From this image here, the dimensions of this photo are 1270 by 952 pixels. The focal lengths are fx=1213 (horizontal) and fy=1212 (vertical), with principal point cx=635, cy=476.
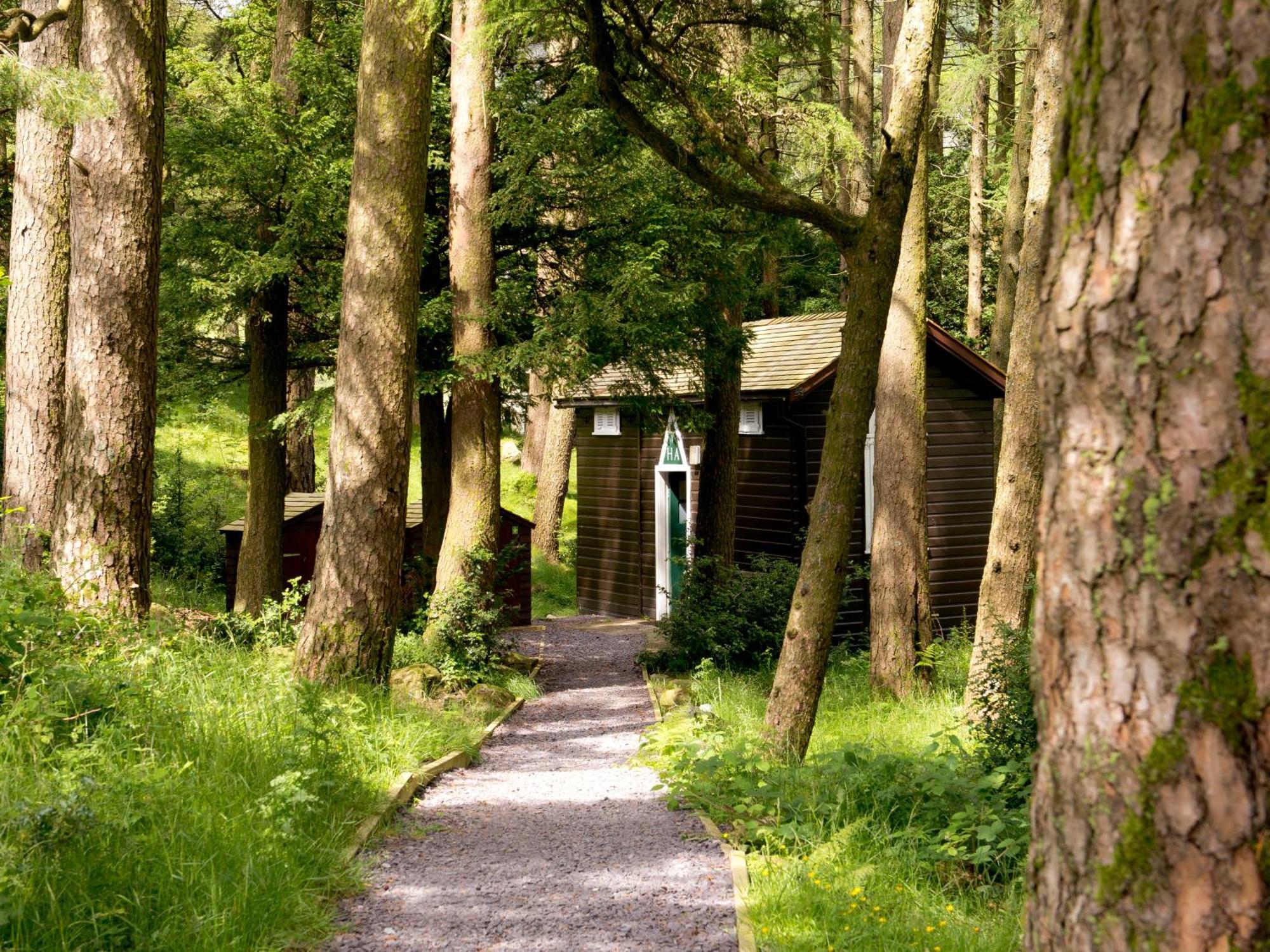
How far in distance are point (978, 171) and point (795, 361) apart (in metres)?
9.11

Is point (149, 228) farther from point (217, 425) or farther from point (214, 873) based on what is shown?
point (217, 425)

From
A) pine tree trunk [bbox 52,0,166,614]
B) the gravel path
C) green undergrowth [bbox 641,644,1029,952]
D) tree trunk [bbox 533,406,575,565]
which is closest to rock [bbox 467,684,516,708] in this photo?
the gravel path

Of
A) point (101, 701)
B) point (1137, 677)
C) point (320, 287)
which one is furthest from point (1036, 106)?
point (1137, 677)

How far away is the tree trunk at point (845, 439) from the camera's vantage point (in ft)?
25.0

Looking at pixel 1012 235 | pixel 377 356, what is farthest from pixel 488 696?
pixel 1012 235

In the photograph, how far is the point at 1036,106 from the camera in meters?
11.7

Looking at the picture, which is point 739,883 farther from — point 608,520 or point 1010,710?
point 608,520

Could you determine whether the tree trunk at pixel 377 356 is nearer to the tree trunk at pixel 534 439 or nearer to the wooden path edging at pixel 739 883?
the wooden path edging at pixel 739 883

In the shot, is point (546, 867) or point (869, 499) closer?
point (546, 867)

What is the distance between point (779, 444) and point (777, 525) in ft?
3.68

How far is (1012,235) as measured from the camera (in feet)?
52.1

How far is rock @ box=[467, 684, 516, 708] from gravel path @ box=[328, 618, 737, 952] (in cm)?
126

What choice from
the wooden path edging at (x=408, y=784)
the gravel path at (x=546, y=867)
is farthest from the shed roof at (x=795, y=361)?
the gravel path at (x=546, y=867)

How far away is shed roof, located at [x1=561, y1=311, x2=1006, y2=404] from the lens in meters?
16.1
